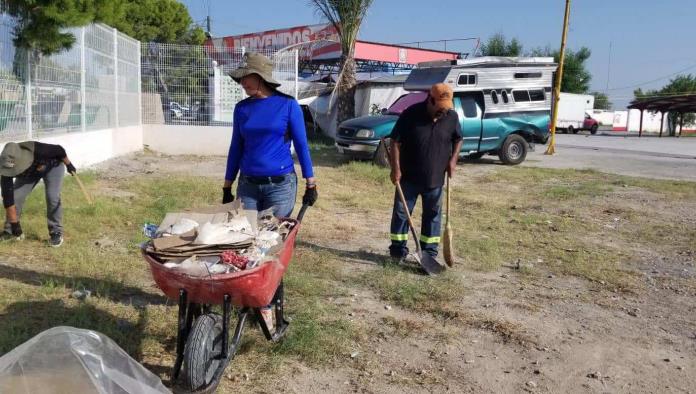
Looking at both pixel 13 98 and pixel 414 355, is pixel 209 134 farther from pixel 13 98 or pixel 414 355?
pixel 414 355

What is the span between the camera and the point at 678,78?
5641 centimetres

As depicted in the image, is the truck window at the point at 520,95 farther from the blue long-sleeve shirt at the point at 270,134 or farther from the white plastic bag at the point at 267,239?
the white plastic bag at the point at 267,239

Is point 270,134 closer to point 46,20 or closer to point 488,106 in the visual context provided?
point 46,20

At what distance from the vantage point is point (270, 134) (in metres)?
4.22

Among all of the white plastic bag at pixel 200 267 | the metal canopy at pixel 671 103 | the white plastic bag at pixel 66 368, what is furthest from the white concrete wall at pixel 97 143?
the metal canopy at pixel 671 103

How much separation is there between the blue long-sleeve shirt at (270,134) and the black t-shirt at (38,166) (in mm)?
2667

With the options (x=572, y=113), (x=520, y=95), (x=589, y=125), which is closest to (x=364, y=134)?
(x=520, y=95)

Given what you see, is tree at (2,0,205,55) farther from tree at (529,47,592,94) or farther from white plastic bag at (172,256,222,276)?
tree at (529,47,592,94)

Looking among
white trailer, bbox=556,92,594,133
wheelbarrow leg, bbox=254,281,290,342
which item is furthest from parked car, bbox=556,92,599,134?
wheelbarrow leg, bbox=254,281,290,342

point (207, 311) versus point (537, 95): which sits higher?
point (537, 95)

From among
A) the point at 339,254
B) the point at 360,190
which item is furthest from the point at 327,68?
the point at 339,254

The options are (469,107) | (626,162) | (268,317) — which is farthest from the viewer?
(626,162)

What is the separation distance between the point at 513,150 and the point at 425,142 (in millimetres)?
10447

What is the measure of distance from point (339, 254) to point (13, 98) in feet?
17.5
